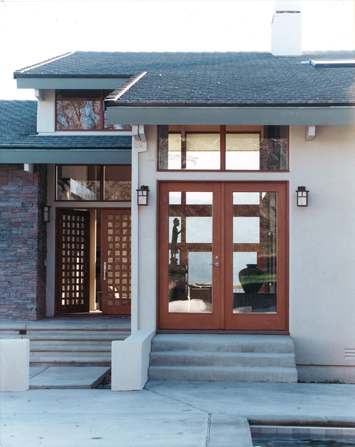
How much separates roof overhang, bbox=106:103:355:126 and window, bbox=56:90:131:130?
4240mm

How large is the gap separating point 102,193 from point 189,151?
3910mm

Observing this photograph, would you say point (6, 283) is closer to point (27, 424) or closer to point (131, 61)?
point (27, 424)

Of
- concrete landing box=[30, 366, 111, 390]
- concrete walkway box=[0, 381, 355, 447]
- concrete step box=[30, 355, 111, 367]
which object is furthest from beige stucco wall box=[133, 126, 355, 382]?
concrete step box=[30, 355, 111, 367]

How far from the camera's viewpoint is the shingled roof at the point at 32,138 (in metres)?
9.78

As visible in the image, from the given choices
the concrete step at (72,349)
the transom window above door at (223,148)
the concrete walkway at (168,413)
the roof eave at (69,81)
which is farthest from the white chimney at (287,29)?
the concrete walkway at (168,413)

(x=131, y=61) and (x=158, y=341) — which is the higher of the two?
(x=131, y=61)

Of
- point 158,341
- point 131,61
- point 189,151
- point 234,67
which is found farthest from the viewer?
point 131,61

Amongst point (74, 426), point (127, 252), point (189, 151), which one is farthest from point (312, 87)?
point (74, 426)

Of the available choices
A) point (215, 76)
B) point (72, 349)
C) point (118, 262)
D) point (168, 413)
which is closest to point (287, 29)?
point (215, 76)

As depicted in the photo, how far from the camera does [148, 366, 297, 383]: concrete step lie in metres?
6.48

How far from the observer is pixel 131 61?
1266 cm

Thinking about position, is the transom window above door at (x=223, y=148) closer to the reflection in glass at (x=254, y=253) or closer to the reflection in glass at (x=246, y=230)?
the reflection in glass at (x=254, y=253)

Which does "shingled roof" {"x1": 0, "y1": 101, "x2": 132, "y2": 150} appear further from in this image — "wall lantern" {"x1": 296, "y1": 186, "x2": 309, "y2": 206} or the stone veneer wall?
"wall lantern" {"x1": 296, "y1": 186, "x2": 309, "y2": 206}

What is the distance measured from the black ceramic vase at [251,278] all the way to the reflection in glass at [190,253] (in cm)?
50
